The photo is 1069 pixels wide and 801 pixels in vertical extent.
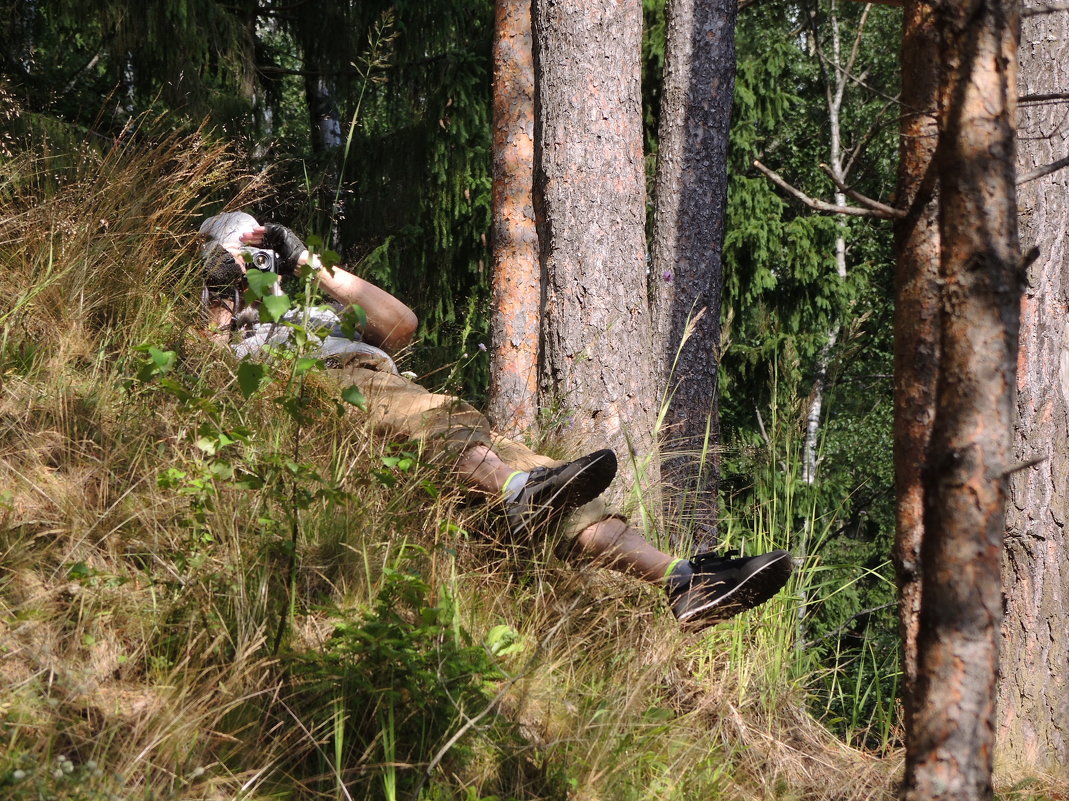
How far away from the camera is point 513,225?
5.34 meters

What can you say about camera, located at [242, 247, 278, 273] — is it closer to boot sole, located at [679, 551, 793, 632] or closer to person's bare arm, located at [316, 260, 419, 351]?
Result: person's bare arm, located at [316, 260, 419, 351]

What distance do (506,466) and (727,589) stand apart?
2.65ft

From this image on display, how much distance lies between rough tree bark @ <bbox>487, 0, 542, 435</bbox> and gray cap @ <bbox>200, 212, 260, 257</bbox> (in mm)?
1490

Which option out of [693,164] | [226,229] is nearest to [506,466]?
[226,229]

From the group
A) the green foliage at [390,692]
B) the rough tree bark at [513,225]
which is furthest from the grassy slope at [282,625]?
the rough tree bark at [513,225]

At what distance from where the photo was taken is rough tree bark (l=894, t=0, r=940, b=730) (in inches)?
96.4

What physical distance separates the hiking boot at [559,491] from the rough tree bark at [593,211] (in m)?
0.92

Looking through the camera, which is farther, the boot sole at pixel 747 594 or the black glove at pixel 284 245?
the black glove at pixel 284 245

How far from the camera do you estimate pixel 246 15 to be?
7.96m

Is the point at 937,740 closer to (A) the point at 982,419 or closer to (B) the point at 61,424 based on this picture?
(A) the point at 982,419

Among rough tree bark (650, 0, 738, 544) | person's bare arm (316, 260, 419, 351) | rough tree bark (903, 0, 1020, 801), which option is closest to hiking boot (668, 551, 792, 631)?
rough tree bark (903, 0, 1020, 801)

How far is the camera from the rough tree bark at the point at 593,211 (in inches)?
155

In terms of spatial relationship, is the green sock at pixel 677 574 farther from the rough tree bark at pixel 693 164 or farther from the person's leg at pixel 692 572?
the rough tree bark at pixel 693 164

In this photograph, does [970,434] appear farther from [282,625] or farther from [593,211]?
[593,211]
